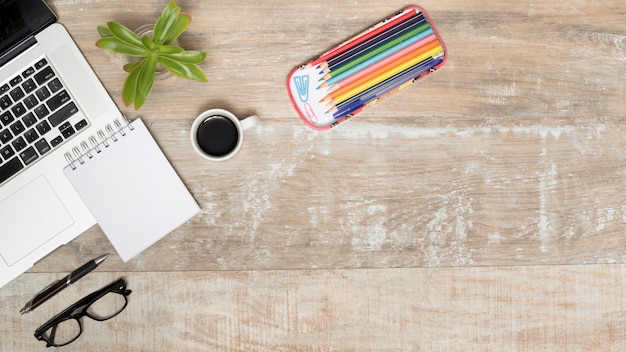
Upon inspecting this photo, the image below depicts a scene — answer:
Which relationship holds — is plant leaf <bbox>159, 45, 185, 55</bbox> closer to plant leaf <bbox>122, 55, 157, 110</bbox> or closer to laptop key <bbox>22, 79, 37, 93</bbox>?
plant leaf <bbox>122, 55, 157, 110</bbox>

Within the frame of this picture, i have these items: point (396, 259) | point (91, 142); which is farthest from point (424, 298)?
point (91, 142)

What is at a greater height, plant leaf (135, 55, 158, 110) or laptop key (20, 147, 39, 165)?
plant leaf (135, 55, 158, 110)

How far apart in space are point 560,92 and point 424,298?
430mm

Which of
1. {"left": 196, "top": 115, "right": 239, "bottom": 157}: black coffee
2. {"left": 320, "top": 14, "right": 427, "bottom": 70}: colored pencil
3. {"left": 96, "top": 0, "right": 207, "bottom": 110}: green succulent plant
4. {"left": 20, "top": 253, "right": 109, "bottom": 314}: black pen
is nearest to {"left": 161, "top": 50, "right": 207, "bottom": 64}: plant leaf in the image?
{"left": 96, "top": 0, "right": 207, "bottom": 110}: green succulent plant

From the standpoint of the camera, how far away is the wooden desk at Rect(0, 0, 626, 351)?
92 cm

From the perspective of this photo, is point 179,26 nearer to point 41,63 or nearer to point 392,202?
point 41,63

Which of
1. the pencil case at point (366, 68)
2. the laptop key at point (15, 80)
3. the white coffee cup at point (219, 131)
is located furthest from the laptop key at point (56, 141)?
the pencil case at point (366, 68)

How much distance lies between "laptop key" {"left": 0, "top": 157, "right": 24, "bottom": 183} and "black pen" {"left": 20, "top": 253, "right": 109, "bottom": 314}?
187 mm

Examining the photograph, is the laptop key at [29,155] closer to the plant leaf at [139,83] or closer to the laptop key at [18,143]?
the laptop key at [18,143]

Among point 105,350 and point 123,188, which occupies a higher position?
point 123,188

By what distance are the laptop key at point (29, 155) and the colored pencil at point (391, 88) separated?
1.66 ft

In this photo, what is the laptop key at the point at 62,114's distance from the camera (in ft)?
2.82

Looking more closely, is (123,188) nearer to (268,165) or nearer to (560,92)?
(268,165)

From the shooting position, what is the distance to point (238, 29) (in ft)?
3.01
